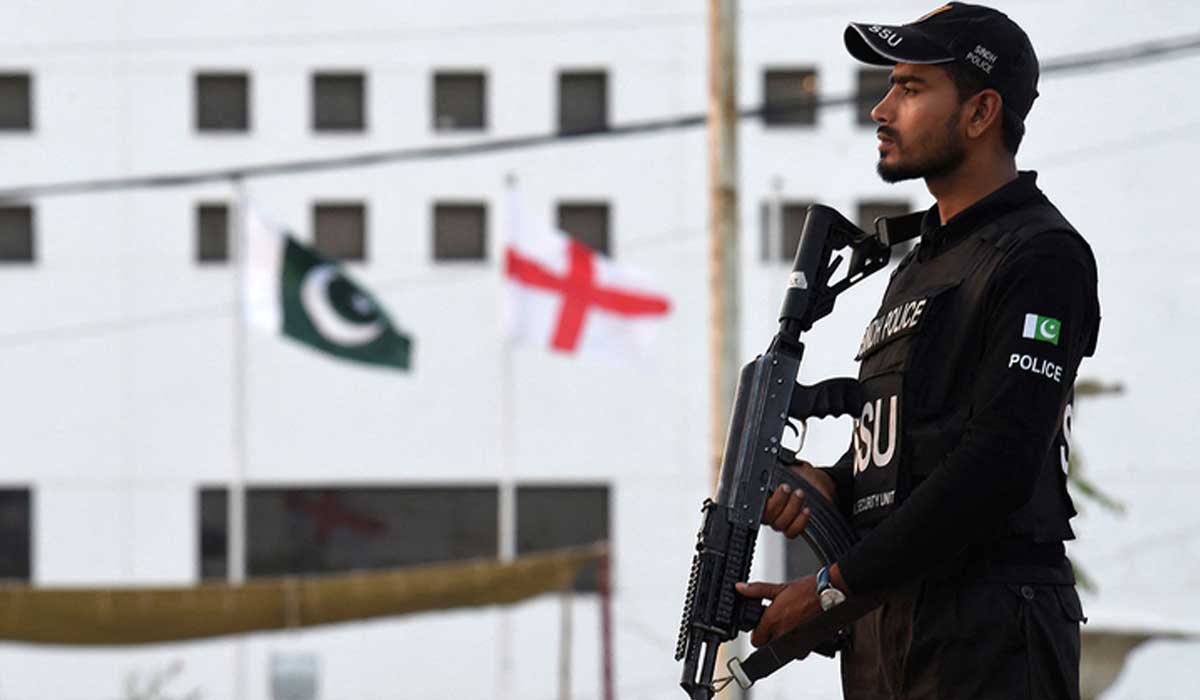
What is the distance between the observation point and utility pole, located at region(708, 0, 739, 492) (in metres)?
15.8

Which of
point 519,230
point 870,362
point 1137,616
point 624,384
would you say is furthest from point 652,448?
point 870,362

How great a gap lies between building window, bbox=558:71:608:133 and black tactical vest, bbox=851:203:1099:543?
98.5ft

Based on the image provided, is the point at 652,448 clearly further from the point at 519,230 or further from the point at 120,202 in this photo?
the point at 519,230

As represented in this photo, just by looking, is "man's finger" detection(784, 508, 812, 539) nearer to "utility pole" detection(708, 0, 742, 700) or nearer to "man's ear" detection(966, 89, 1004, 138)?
"man's ear" detection(966, 89, 1004, 138)

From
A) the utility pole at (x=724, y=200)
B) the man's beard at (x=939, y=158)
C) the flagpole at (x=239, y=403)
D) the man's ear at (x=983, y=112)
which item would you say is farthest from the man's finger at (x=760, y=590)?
the flagpole at (x=239, y=403)

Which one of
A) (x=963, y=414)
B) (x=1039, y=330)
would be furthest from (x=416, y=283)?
(x=1039, y=330)

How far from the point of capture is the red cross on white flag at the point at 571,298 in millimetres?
22812

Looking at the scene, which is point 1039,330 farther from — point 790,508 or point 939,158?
point 790,508

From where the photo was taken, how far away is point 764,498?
3.95 m

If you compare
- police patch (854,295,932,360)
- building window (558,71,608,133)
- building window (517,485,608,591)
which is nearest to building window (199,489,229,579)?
building window (517,485,608,591)

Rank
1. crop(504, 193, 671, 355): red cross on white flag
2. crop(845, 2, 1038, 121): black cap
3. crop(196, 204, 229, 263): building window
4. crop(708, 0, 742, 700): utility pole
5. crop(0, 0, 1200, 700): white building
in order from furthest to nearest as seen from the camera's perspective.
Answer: crop(196, 204, 229, 263): building window
crop(0, 0, 1200, 700): white building
crop(504, 193, 671, 355): red cross on white flag
crop(708, 0, 742, 700): utility pole
crop(845, 2, 1038, 121): black cap

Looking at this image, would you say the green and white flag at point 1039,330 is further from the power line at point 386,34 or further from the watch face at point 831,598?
the power line at point 386,34

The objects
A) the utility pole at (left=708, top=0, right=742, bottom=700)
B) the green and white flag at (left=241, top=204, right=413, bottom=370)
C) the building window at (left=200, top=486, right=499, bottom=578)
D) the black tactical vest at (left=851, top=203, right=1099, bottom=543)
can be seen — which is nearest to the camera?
the black tactical vest at (left=851, top=203, right=1099, bottom=543)

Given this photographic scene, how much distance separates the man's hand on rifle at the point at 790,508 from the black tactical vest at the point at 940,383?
0.09 m
